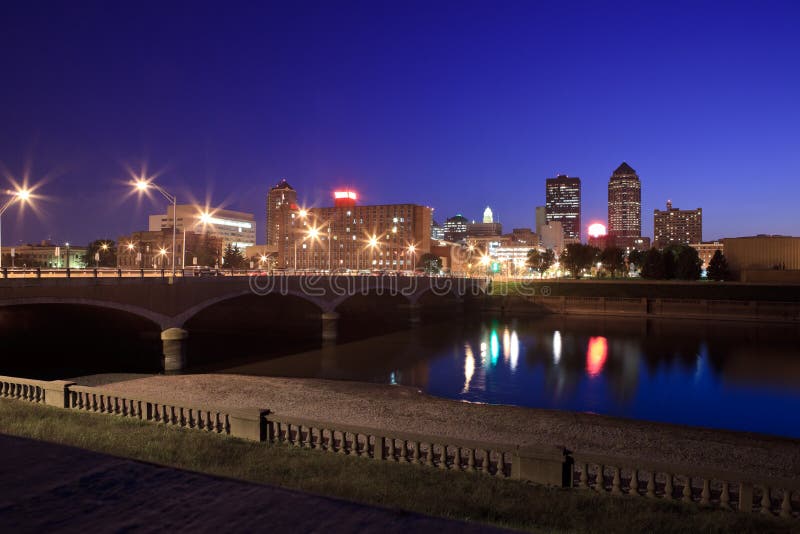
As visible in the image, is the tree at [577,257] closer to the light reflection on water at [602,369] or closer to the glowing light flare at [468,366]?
the light reflection on water at [602,369]

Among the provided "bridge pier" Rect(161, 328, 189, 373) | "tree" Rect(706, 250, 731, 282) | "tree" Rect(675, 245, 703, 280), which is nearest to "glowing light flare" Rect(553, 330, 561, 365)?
"bridge pier" Rect(161, 328, 189, 373)

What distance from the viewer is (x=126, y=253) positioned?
164 meters

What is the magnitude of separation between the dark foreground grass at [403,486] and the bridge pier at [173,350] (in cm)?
2497

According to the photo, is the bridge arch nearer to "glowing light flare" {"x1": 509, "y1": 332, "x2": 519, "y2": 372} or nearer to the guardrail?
the guardrail

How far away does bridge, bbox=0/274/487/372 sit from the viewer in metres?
31.7

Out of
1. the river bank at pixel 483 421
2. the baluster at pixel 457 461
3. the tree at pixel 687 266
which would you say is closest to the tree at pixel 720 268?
the tree at pixel 687 266

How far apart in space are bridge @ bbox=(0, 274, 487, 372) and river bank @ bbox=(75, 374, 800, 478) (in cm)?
520

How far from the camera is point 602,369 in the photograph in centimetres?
4456

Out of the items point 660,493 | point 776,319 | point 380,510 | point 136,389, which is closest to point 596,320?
point 776,319

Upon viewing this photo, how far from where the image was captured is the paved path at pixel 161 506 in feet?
26.6

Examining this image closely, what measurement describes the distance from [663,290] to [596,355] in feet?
188

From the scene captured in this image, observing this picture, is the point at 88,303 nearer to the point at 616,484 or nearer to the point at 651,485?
the point at 616,484

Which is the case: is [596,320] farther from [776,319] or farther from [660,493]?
[660,493]

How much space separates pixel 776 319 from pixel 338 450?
289 feet
